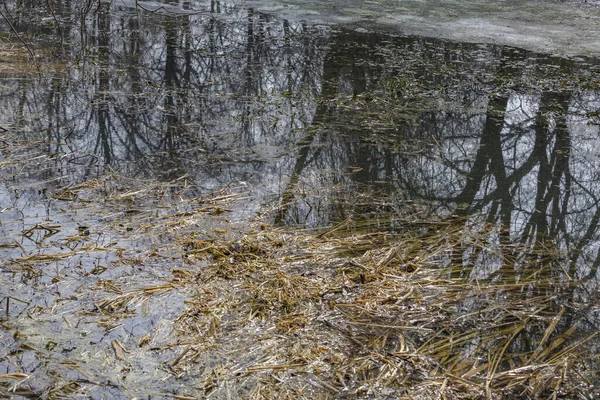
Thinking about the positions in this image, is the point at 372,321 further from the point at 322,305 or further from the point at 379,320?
the point at 322,305

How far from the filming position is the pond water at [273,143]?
4.05 metres

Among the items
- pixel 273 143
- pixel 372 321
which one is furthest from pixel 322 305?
pixel 273 143

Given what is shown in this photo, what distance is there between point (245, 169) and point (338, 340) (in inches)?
87.1

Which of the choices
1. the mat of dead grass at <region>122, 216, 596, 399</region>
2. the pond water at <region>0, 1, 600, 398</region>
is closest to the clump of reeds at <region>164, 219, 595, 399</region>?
the mat of dead grass at <region>122, 216, 596, 399</region>

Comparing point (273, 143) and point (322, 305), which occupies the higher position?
point (273, 143)

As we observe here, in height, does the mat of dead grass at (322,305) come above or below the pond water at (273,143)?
below

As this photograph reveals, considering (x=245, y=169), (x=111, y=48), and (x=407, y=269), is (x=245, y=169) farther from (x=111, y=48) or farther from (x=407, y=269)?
(x=111, y=48)

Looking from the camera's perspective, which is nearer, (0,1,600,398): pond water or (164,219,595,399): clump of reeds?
(164,219,595,399): clump of reeds

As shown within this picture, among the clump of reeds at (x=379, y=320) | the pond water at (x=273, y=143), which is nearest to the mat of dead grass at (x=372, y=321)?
the clump of reeds at (x=379, y=320)

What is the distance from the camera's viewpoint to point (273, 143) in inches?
231

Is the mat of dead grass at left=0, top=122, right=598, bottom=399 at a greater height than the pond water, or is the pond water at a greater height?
the pond water

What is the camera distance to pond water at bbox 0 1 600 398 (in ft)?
13.3

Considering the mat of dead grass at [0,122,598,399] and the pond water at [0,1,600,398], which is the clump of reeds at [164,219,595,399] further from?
the pond water at [0,1,600,398]

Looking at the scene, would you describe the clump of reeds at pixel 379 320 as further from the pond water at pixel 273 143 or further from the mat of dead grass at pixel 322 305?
the pond water at pixel 273 143
